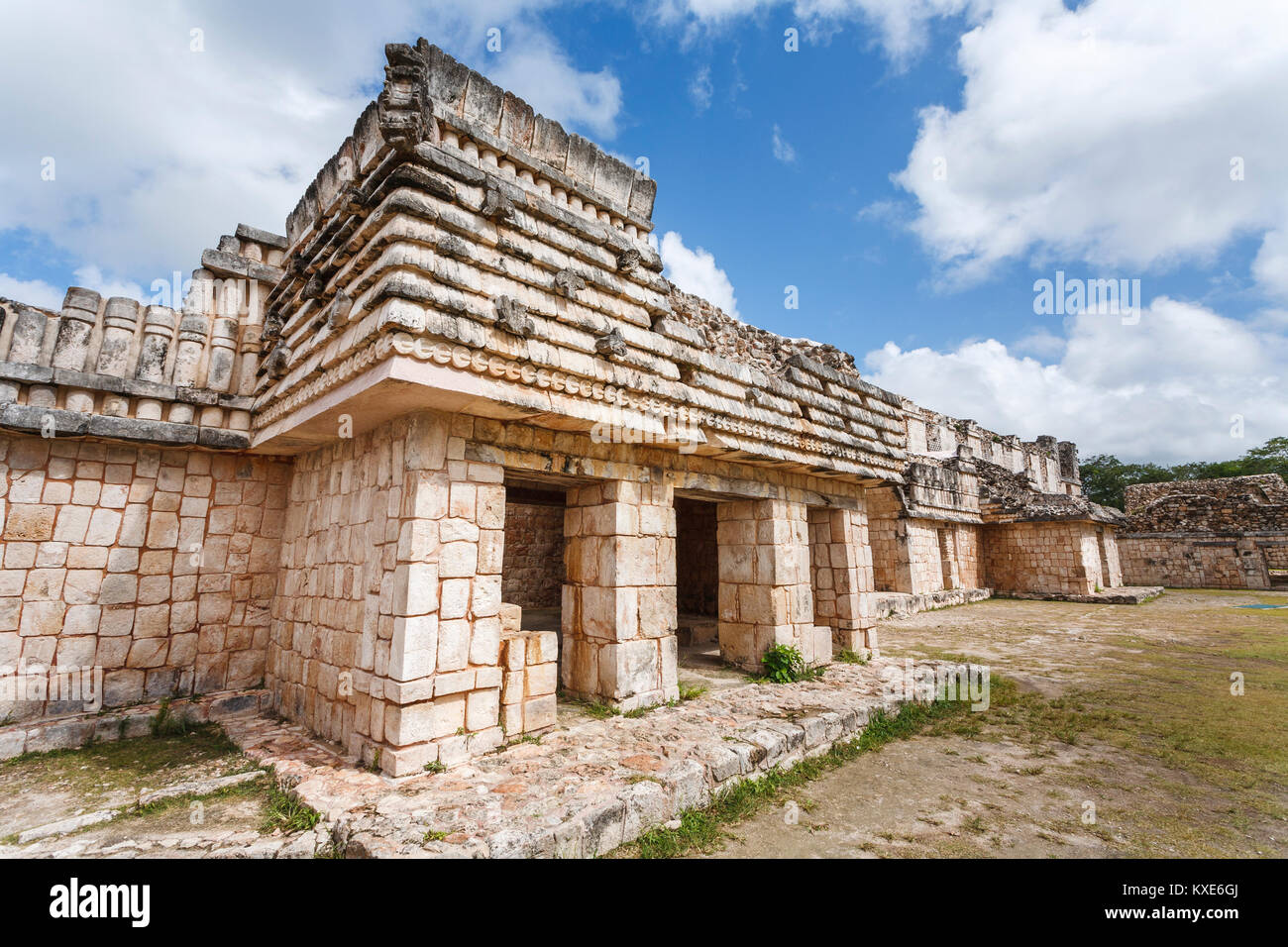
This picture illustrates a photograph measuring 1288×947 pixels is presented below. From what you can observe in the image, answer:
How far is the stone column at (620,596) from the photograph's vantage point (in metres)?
5.27

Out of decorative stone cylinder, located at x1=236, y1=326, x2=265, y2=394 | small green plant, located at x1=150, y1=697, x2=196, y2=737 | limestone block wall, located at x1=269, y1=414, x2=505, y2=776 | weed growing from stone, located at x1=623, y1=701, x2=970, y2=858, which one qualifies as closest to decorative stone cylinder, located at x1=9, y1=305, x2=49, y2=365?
decorative stone cylinder, located at x1=236, y1=326, x2=265, y2=394

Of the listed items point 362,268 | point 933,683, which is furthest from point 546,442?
point 933,683

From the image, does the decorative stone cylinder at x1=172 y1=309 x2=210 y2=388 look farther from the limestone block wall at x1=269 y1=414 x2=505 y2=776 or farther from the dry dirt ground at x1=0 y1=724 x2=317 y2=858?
the dry dirt ground at x1=0 y1=724 x2=317 y2=858

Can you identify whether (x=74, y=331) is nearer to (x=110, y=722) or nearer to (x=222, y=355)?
(x=222, y=355)

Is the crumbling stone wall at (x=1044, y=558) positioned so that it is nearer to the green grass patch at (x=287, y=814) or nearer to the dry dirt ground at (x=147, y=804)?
the green grass patch at (x=287, y=814)

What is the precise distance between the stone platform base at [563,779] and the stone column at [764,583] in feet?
4.58

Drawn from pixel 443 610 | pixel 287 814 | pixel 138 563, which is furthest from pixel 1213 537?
pixel 138 563

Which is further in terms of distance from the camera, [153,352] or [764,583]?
[764,583]

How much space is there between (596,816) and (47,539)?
225 inches

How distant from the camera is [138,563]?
5.43 metres

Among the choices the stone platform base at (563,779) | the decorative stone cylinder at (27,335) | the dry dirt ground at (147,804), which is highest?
the decorative stone cylinder at (27,335)

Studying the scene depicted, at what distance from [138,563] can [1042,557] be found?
22.5m

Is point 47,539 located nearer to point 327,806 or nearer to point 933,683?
point 327,806

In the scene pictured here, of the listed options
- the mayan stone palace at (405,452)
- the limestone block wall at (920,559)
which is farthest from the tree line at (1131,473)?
the mayan stone palace at (405,452)
